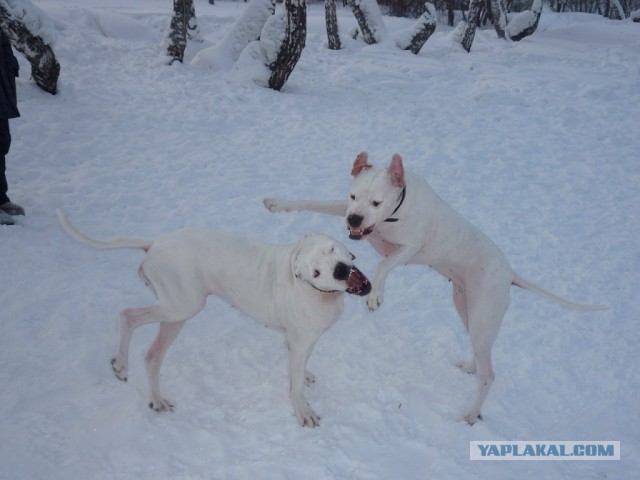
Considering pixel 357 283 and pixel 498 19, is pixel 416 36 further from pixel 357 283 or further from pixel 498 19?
pixel 357 283

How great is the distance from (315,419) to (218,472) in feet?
2.33

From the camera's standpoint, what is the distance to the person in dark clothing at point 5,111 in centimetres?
538

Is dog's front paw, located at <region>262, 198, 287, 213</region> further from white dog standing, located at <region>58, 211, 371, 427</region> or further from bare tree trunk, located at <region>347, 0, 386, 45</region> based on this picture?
bare tree trunk, located at <region>347, 0, 386, 45</region>

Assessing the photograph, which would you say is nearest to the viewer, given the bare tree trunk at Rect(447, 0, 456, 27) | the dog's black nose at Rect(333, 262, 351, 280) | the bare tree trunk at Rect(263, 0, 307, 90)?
the dog's black nose at Rect(333, 262, 351, 280)

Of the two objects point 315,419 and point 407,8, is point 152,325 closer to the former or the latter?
point 315,419

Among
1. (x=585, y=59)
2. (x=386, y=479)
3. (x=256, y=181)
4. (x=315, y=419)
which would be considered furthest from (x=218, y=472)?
(x=585, y=59)

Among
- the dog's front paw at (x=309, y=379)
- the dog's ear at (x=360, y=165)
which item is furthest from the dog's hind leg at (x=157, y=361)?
the dog's ear at (x=360, y=165)

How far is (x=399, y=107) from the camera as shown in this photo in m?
9.90

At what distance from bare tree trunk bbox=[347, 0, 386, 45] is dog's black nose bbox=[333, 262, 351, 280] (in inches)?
501

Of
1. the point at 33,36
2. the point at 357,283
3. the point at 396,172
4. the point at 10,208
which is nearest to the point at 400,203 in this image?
the point at 396,172

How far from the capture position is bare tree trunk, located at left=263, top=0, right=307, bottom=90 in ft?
33.1

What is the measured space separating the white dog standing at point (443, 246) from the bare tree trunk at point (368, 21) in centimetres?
1178

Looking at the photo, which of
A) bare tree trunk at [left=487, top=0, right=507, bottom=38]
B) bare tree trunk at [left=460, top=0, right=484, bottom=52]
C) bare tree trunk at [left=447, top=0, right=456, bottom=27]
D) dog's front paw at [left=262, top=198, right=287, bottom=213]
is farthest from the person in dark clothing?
bare tree trunk at [left=447, top=0, right=456, bottom=27]

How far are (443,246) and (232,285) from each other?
146 cm
